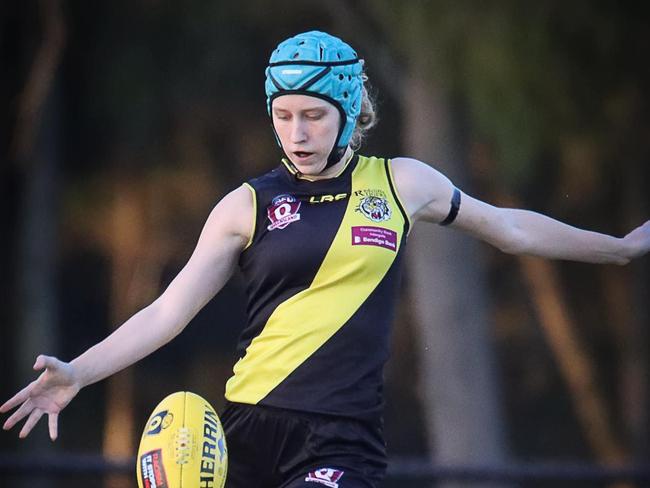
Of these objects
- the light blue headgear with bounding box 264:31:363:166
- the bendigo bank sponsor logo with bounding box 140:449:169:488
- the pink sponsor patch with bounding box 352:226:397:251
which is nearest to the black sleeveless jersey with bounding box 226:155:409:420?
the pink sponsor patch with bounding box 352:226:397:251

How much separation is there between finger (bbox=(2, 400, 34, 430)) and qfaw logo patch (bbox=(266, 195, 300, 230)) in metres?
0.88

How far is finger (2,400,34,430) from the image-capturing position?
143 inches

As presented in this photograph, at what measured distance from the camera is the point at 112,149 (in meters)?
12.5

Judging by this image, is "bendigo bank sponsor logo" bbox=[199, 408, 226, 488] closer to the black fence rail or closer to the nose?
the nose

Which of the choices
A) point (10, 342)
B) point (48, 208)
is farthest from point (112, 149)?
point (10, 342)

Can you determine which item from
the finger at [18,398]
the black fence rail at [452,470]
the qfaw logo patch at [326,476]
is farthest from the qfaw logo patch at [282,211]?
the black fence rail at [452,470]

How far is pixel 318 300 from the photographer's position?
12.7 ft

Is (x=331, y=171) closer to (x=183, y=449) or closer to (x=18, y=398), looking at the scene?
(x=183, y=449)

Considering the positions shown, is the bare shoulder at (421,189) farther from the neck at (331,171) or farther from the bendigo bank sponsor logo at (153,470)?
the bendigo bank sponsor logo at (153,470)

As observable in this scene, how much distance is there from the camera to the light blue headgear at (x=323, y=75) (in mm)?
3883

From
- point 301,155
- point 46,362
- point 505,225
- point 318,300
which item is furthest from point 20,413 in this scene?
point 505,225

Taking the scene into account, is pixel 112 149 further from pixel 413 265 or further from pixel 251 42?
pixel 413 265

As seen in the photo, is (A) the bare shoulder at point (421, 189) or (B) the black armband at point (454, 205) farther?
(B) the black armband at point (454, 205)

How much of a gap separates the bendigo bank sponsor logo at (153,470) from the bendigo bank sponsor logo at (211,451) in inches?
4.5
